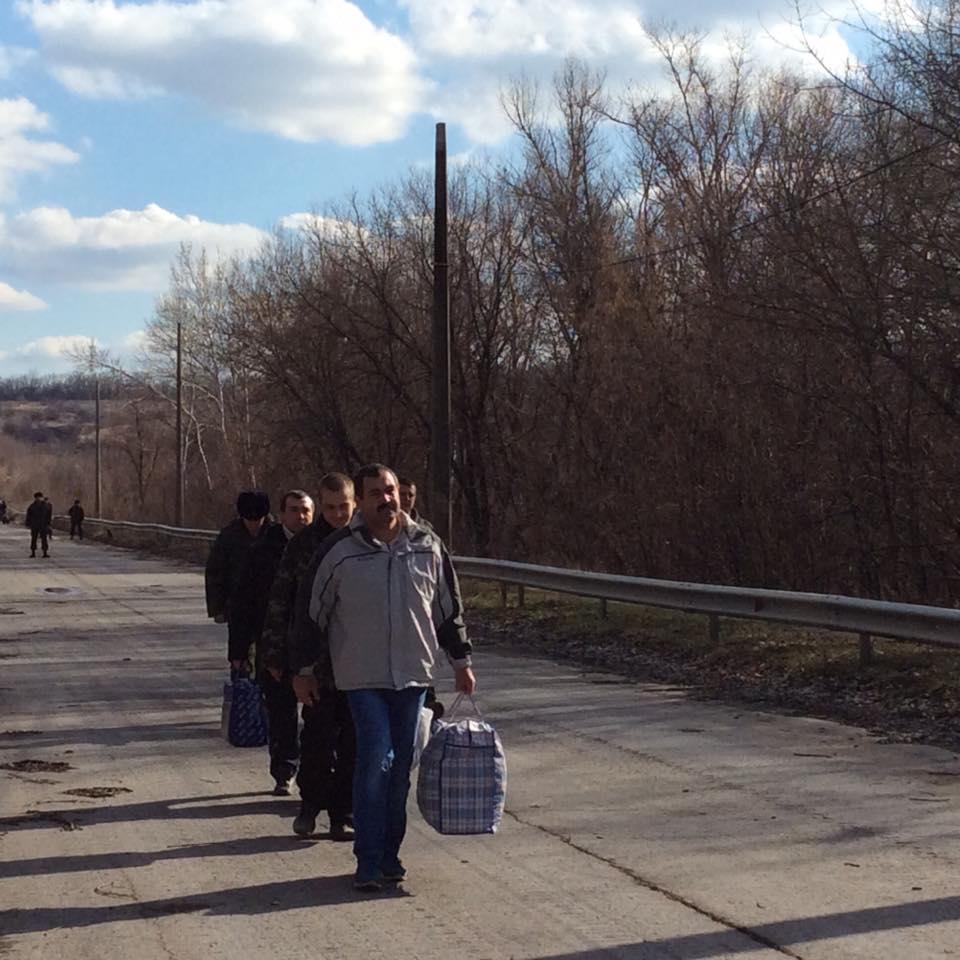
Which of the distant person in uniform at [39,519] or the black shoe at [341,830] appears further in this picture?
the distant person in uniform at [39,519]

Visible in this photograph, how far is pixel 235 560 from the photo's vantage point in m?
8.77

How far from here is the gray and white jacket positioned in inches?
236

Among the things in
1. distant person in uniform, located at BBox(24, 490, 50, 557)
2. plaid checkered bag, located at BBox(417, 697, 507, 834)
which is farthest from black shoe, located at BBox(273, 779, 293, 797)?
distant person in uniform, located at BBox(24, 490, 50, 557)

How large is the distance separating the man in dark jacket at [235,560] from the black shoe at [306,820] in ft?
6.53

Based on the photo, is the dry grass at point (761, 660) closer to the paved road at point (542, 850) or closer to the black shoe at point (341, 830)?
the paved road at point (542, 850)

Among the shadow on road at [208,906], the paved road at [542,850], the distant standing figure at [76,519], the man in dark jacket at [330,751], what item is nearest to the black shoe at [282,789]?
the paved road at [542,850]

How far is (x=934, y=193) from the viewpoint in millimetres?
15148

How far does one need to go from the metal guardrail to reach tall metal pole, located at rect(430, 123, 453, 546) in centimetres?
199

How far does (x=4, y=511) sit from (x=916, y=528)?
70.8m

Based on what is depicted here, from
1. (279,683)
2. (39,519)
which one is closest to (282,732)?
(279,683)

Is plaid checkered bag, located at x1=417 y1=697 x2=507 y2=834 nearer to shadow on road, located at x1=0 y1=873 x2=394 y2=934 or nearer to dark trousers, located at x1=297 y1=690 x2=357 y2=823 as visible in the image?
shadow on road, located at x1=0 y1=873 x2=394 y2=934

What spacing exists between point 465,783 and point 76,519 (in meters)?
49.9

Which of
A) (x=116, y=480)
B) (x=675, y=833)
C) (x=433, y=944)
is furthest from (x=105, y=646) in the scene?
(x=116, y=480)

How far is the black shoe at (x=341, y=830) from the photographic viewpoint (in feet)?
22.6
